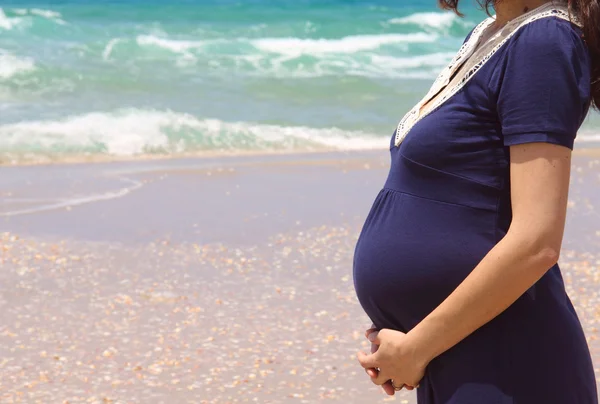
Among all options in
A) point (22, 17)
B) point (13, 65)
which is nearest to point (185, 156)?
point (13, 65)

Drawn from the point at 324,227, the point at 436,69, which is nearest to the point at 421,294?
the point at 324,227

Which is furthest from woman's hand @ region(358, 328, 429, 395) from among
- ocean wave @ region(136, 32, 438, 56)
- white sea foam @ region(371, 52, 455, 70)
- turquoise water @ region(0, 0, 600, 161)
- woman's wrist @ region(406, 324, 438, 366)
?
ocean wave @ region(136, 32, 438, 56)

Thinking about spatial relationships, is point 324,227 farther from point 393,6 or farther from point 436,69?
point 393,6

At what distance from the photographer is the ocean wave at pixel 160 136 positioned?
40.5 ft

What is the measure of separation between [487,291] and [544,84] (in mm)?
342

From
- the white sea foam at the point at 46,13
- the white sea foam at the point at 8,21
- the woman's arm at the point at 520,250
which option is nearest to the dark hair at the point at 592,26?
the woman's arm at the point at 520,250

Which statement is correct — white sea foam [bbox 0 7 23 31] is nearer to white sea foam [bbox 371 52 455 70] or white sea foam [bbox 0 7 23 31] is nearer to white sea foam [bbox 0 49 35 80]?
white sea foam [bbox 0 49 35 80]

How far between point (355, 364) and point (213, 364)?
66cm

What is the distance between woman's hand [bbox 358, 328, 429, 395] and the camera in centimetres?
170

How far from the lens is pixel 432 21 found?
106 ft

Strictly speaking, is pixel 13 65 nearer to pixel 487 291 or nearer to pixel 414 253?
pixel 414 253

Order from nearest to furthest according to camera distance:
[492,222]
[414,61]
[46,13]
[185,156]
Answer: [492,222] → [185,156] → [414,61] → [46,13]

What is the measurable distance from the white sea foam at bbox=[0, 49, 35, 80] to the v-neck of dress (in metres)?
16.8

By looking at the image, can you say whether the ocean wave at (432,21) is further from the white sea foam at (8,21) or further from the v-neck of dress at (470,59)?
the v-neck of dress at (470,59)
